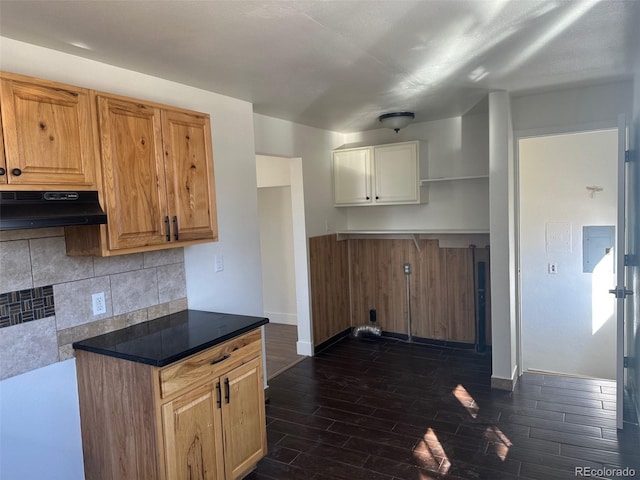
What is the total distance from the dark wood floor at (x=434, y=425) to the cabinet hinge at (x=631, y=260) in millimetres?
1115

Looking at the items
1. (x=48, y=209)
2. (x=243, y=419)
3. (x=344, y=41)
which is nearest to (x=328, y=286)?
(x=243, y=419)

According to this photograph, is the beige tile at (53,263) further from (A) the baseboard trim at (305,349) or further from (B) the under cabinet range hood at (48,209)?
(A) the baseboard trim at (305,349)

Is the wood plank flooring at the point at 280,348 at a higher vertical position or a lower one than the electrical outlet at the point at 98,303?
lower

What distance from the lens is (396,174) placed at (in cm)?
457

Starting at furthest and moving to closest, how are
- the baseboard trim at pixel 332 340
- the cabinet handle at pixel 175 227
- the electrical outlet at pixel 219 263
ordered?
1. the baseboard trim at pixel 332 340
2. the electrical outlet at pixel 219 263
3. the cabinet handle at pixel 175 227

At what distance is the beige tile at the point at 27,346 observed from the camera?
1956 millimetres

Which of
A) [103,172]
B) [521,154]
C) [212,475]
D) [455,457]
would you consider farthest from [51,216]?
[521,154]

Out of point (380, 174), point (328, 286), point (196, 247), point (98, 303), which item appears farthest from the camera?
point (328, 286)

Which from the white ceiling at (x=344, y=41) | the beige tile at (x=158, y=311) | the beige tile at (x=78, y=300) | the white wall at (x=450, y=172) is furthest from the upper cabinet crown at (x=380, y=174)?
the beige tile at (x=78, y=300)

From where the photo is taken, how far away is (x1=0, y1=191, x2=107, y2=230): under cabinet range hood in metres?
1.64

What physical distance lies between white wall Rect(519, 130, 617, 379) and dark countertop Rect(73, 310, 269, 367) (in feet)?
12.0

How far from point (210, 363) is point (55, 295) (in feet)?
2.80

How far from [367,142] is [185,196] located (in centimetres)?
296

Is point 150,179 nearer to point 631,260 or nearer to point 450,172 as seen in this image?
point 631,260
